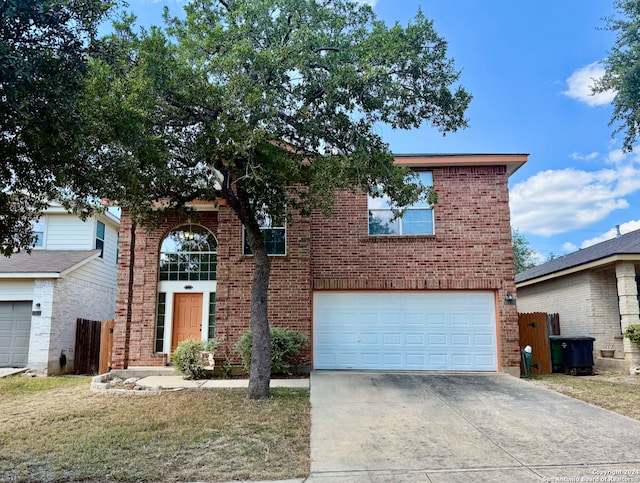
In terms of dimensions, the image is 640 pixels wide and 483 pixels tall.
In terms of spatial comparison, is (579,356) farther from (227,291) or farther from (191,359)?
(191,359)

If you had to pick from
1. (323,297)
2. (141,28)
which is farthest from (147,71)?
(323,297)

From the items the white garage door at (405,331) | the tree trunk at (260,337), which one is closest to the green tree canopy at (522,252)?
the white garage door at (405,331)

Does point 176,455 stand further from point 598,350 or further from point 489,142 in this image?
point 598,350

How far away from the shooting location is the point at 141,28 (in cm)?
772

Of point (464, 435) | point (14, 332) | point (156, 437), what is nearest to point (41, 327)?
point (14, 332)

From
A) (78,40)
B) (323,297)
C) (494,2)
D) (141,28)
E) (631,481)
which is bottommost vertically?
(631,481)

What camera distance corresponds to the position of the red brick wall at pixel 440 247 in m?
11.3

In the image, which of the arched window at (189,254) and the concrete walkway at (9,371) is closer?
the concrete walkway at (9,371)

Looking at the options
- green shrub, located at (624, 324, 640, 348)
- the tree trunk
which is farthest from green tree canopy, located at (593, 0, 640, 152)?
the tree trunk

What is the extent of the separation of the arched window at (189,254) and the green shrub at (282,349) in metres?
2.96

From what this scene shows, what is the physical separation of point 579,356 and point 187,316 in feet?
35.0

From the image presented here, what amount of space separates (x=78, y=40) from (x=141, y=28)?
292 cm

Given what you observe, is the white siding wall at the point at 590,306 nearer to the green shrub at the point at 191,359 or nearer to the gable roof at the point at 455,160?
the gable roof at the point at 455,160

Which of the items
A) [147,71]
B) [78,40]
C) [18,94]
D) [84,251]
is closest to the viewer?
[18,94]
